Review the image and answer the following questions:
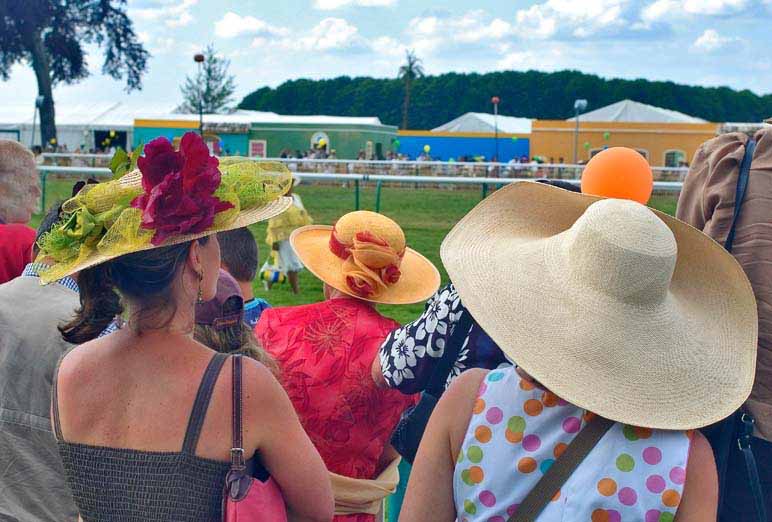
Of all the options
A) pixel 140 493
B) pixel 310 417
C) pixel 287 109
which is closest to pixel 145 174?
pixel 140 493

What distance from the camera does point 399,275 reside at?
10.6 feet

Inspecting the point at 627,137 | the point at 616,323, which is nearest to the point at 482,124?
the point at 627,137

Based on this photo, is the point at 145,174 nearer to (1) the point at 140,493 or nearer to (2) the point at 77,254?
(2) the point at 77,254

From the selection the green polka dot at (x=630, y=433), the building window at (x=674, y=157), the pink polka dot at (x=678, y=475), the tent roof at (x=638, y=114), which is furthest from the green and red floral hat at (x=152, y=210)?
the tent roof at (x=638, y=114)

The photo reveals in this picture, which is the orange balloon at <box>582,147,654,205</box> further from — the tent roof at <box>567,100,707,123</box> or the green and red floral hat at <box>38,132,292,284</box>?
the tent roof at <box>567,100,707,123</box>

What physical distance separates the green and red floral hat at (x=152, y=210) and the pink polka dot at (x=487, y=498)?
0.85 m

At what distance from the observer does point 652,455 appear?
5.77 ft

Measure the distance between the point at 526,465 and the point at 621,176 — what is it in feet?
4.32

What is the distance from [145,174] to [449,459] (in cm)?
93

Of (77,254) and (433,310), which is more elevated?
(77,254)

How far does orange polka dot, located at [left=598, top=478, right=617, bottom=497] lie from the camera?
173cm

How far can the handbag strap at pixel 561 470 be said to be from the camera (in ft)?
5.82

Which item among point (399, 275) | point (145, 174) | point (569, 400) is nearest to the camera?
point (569, 400)

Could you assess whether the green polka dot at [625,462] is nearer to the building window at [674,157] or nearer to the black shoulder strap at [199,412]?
the black shoulder strap at [199,412]
